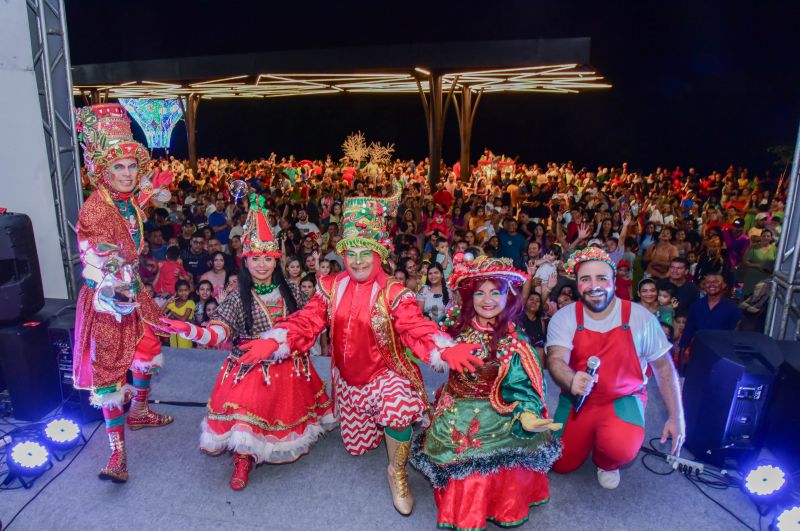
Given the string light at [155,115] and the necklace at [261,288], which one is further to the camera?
the string light at [155,115]

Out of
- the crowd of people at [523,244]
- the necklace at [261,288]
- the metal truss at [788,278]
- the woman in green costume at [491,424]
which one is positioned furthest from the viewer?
the crowd of people at [523,244]

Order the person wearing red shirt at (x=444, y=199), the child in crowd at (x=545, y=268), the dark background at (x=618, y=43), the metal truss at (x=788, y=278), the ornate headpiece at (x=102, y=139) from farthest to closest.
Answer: the dark background at (x=618, y=43)
the person wearing red shirt at (x=444, y=199)
the child in crowd at (x=545, y=268)
the metal truss at (x=788, y=278)
the ornate headpiece at (x=102, y=139)

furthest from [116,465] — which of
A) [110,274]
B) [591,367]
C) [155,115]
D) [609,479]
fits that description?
[155,115]

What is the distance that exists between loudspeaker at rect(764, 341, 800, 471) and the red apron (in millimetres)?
736

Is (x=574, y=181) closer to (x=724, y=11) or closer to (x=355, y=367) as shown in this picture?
(x=724, y=11)

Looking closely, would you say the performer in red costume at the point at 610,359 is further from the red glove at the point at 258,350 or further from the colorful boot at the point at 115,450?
the colorful boot at the point at 115,450

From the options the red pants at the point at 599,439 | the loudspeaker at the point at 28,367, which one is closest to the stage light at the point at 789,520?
the red pants at the point at 599,439

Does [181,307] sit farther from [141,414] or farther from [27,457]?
[27,457]

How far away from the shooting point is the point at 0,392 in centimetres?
398

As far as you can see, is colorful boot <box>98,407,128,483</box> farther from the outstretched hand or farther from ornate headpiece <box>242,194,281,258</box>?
the outstretched hand

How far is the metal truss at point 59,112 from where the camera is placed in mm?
4355

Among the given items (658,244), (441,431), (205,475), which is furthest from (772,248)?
(205,475)

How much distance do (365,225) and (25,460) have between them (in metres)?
2.28

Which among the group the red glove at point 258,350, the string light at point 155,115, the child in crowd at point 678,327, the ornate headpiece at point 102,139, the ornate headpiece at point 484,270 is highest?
the string light at point 155,115
